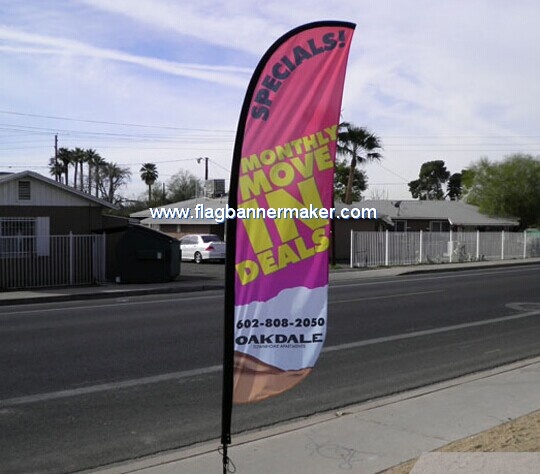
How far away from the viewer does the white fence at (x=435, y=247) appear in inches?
1256

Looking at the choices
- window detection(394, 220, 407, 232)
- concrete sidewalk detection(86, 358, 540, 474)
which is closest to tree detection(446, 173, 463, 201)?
window detection(394, 220, 407, 232)

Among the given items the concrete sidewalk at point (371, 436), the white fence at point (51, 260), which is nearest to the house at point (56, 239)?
the white fence at point (51, 260)

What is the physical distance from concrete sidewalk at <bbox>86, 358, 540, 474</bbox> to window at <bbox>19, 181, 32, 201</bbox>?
645 inches

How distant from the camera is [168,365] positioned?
28.8 ft

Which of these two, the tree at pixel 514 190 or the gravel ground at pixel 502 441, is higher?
the tree at pixel 514 190

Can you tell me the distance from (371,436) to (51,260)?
16.6 meters

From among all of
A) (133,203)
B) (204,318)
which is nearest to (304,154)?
(204,318)

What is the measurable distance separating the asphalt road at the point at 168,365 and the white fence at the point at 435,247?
15.7 meters

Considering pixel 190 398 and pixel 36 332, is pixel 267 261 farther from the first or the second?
pixel 36 332

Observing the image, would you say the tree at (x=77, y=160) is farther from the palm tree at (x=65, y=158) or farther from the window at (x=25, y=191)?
the window at (x=25, y=191)

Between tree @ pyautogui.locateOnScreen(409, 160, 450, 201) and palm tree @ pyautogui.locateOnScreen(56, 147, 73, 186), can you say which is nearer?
palm tree @ pyautogui.locateOnScreen(56, 147, 73, 186)

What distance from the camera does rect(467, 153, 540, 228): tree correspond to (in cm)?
5109

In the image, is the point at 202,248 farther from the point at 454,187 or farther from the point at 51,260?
the point at 454,187

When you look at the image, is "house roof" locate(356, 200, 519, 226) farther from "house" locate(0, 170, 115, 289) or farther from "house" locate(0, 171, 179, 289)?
"house" locate(0, 170, 115, 289)
